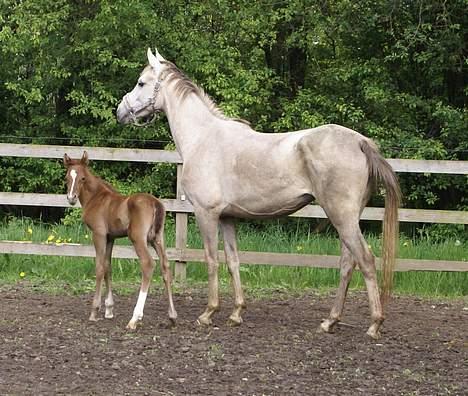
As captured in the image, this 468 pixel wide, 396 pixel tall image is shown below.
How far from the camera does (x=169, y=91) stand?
7.43 meters

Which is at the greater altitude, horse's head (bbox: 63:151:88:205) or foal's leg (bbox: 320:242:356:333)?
horse's head (bbox: 63:151:88:205)

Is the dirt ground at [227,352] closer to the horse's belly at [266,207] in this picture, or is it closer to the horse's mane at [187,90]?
the horse's belly at [266,207]

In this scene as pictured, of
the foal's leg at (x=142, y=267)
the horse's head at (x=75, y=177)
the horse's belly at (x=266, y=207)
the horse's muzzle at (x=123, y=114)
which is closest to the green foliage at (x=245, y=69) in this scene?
the horse's muzzle at (x=123, y=114)

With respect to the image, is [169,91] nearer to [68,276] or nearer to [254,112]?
[68,276]

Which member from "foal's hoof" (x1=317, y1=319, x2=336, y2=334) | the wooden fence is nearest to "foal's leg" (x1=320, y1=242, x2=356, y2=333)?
"foal's hoof" (x1=317, y1=319, x2=336, y2=334)

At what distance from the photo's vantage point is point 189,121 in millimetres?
7273

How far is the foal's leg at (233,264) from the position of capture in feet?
22.7

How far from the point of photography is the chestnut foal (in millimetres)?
6562

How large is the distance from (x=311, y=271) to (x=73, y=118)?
6814 millimetres

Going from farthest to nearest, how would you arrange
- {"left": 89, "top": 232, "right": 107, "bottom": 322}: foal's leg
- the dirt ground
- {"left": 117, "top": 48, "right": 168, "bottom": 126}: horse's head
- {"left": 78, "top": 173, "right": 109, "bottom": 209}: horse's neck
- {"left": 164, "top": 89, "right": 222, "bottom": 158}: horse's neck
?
{"left": 117, "top": 48, "right": 168, "bottom": 126}: horse's head, {"left": 164, "top": 89, "right": 222, "bottom": 158}: horse's neck, {"left": 78, "top": 173, "right": 109, "bottom": 209}: horse's neck, {"left": 89, "top": 232, "right": 107, "bottom": 322}: foal's leg, the dirt ground

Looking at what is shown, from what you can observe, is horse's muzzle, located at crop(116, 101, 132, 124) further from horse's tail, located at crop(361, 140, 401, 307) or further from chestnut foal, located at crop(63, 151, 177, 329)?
horse's tail, located at crop(361, 140, 401, 307)

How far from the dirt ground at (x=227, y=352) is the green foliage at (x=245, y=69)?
18.5 feet

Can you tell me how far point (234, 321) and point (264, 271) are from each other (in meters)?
2.35

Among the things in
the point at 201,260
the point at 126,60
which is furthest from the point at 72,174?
the point at 126,60
